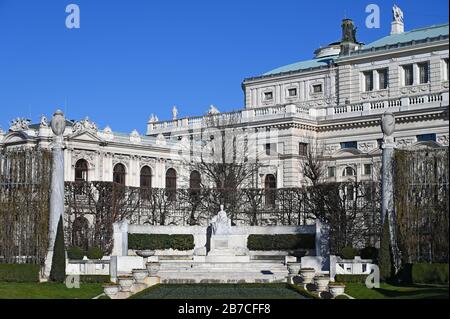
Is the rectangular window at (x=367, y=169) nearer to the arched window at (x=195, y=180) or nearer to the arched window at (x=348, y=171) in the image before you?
the arched window at (x=348, y=171)

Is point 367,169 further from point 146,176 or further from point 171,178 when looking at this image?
point 146,176

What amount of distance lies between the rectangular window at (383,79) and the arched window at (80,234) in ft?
95.7

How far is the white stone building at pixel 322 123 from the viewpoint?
6950 cm

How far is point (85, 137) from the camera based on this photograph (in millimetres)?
71812

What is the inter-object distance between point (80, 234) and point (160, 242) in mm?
5173

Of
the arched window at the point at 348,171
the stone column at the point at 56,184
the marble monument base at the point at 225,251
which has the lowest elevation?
the marble monument base at the point at 225,251

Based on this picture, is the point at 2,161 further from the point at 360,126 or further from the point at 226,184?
the point at 360,126

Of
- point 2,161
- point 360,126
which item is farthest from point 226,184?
point 2,161

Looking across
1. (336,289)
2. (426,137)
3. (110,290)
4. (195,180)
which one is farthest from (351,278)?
(195,180)

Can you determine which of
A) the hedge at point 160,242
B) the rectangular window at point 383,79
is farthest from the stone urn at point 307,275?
the rectangular window at point 383,79

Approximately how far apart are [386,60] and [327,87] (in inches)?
252

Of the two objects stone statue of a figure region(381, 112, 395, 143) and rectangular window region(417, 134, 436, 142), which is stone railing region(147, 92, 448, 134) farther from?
stone statue of a figure region(381, 112, 395, 143)

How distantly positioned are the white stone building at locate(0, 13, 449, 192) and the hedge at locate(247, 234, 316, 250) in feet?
49.2

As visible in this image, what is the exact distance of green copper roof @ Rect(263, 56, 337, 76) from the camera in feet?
266
